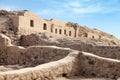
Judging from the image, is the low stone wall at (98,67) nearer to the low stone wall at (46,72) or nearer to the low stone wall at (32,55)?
the low stone wall at (46,72)

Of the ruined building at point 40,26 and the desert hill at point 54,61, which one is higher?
the ruined building at point 40,26

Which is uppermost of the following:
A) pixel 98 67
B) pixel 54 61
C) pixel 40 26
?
pixel 40 26

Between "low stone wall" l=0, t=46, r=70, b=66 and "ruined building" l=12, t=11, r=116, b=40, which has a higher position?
"ruined building" l=12, t=11, r=116, b=40

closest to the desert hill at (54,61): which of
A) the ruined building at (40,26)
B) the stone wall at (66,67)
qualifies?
the stone wall at (66,67)

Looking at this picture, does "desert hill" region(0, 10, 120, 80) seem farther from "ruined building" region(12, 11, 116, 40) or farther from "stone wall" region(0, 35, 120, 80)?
"ruined building" region(12, 11, 116, 40)

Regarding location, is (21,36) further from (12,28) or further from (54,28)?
(54,28)

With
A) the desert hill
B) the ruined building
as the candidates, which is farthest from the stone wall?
the ruined building

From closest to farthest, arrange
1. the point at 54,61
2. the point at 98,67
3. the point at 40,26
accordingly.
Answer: the point at 98,67
the point at 54,61
the point at 40,26

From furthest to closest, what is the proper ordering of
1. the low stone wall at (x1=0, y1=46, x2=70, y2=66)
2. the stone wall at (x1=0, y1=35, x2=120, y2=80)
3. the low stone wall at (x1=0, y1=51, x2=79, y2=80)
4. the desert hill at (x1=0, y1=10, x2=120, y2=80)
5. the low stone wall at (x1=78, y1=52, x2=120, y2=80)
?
the low stone wall at (x1=0, y1=46, x2=70, y2=66)
the low stone wall at (x1=78, y1=52, x2=120, y2=80)
the desert hill at (x1=0, y1=10, x2=120, y2=80)
the stone wall at (x1=0, y1=35, x2=120, y2=80)
the low stone wall at (x1=0, y1=51, x2=79, y2=80)

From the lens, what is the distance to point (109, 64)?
8.70 m

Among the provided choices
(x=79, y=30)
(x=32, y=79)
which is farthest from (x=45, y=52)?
(x=79, y=30)

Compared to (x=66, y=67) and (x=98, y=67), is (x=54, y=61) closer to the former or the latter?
(x=66, y=67)

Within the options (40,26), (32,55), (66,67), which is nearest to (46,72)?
(66,67)

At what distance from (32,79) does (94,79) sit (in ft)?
7.10
